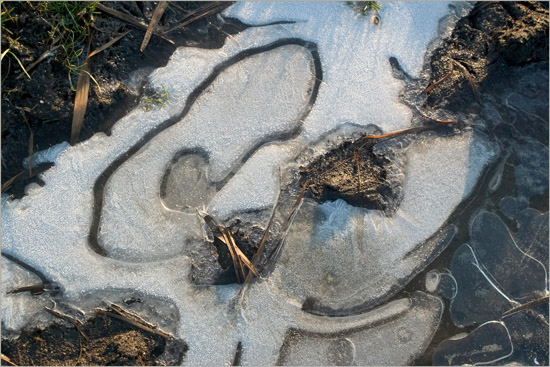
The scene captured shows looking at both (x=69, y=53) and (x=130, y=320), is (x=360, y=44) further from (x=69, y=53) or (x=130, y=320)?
(x=130, y=320)

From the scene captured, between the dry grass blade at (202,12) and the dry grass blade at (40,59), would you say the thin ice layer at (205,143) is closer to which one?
the dry grass blade at (202,12)

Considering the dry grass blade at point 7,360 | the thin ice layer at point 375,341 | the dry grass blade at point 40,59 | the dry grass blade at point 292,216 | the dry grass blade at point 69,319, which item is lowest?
the dry grass blade at point 7,360

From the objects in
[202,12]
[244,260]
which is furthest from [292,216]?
[202,12]

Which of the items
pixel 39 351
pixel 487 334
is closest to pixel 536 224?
pixel 487 334

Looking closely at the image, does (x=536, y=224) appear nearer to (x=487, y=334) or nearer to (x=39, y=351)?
(x=487, y=334)

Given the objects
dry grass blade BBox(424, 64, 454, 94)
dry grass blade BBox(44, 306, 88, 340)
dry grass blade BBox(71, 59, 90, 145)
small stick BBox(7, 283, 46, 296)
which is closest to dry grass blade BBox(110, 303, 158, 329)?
dry grass blade BBox(44, 306, 88, 340)

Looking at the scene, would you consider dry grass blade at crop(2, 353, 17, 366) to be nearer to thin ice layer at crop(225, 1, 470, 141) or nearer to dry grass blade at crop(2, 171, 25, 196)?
dry grass blade at crop(2, 171, 25, 196)

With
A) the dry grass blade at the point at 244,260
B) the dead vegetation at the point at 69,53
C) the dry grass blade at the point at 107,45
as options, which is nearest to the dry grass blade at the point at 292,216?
the dry grass blade at the point at 244,260
